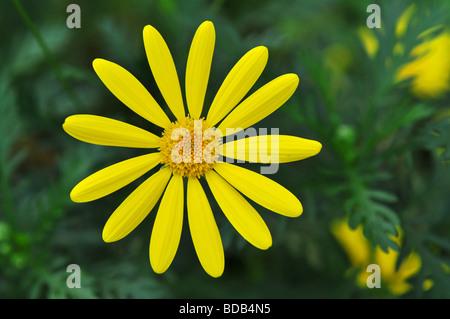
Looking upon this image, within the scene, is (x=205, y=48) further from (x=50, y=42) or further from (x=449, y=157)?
(x=50, y=42)

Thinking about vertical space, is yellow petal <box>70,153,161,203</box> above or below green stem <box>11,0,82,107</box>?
below

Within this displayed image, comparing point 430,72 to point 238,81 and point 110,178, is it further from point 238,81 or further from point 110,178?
point 110,178

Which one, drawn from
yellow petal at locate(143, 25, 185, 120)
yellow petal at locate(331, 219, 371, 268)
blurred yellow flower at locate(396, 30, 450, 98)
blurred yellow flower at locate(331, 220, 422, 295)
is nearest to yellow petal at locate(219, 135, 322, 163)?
yellow petal at locate(143, 25, 185, 120)

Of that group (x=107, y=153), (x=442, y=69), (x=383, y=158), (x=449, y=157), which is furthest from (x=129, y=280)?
(x=442, y=69)

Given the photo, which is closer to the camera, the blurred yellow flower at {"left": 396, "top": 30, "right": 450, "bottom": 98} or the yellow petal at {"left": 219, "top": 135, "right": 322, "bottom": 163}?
the yellow petal at {"left": 219, "top": 135, "right": 322, "bottom": 163}

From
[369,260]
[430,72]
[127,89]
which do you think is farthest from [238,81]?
[430,72]

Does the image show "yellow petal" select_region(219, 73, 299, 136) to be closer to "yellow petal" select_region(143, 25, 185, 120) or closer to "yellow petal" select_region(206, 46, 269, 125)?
"yellow petal" select_region(206, 46, 269, 125)
